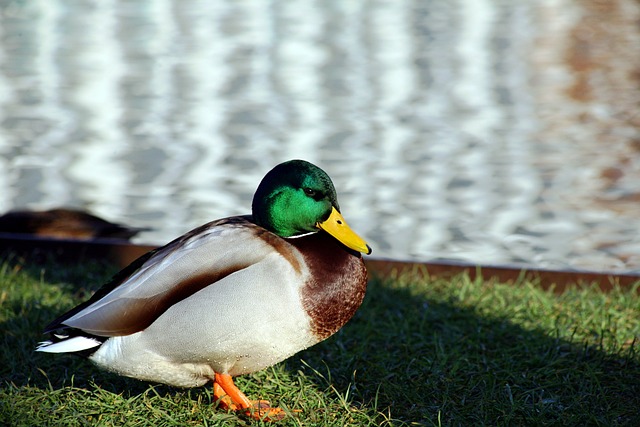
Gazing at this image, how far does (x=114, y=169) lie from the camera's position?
5.43 m

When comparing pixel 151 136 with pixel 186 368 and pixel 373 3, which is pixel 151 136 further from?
pixel 186 368

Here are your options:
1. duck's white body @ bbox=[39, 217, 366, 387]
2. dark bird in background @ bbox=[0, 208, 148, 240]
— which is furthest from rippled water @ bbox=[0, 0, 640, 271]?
duck's white body @ bbox=[39, 217, 366, 387]

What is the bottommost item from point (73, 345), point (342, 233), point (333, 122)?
point (333, 122)

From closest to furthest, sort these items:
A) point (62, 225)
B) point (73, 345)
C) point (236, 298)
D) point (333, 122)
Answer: point (236, 298) < point (73, 345) < point (62, 225) < point (333, 122)

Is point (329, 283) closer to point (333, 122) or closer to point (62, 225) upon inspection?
point (62, 225)

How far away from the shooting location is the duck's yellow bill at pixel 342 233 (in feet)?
8.97

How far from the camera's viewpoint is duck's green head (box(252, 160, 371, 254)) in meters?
2.75

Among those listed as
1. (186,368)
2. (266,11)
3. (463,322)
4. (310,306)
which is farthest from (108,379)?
(266,11)

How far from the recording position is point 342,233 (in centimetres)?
276

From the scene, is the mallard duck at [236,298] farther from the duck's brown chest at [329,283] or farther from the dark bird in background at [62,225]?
the dark bird in background at [62,225]

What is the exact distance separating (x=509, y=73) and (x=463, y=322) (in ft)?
11.3

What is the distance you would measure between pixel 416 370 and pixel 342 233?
0.72 m

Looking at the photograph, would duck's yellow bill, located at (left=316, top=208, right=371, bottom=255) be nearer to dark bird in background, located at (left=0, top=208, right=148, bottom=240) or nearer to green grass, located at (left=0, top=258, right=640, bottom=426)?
green grass, located at (left=0, top=258, right=640, bottom=426)

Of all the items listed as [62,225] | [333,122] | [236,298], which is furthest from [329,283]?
[333,122]
